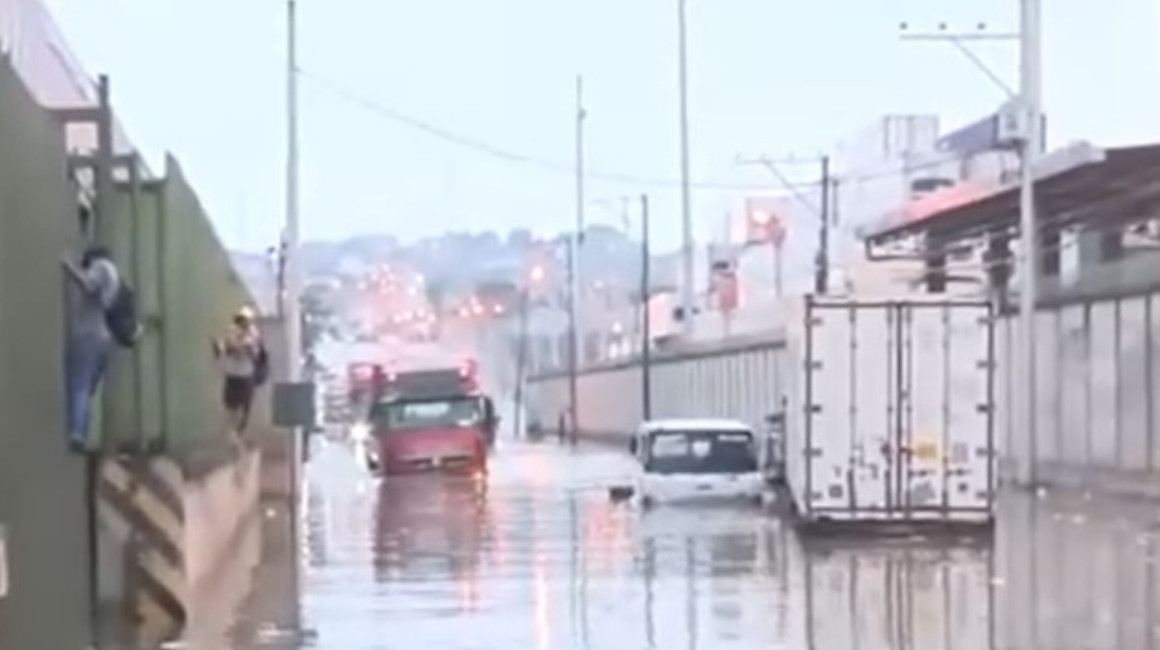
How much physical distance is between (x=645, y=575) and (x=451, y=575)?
2048 millimetres

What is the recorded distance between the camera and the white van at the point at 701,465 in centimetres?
4359

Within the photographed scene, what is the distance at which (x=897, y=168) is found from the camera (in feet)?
357

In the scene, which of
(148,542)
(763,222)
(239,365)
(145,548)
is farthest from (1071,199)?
(763,222)

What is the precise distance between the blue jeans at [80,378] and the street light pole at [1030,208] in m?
33.8

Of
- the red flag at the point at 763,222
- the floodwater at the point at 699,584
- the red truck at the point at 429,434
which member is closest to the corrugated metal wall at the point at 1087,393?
the floodwater at the point at 699,584

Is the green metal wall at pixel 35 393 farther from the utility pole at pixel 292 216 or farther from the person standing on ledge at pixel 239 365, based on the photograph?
the utility pole at pixel 292 216

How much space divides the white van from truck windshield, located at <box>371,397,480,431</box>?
75.4ft

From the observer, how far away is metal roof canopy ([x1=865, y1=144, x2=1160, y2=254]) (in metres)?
43.8

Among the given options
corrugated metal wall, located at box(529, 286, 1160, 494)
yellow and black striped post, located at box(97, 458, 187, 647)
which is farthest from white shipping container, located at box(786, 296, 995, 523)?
yellow and black striped post, located at box(97, 458, 187, 647)

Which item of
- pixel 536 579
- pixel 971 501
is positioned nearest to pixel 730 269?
pixel 971 501

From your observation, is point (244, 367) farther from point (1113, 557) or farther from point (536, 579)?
point (1113, 557)

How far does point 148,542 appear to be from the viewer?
21719 millimetres

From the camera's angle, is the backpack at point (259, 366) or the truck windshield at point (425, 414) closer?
the backpack at point (259, 366)

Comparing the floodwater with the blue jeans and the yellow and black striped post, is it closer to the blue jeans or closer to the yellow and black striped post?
the yellow and black striped post
